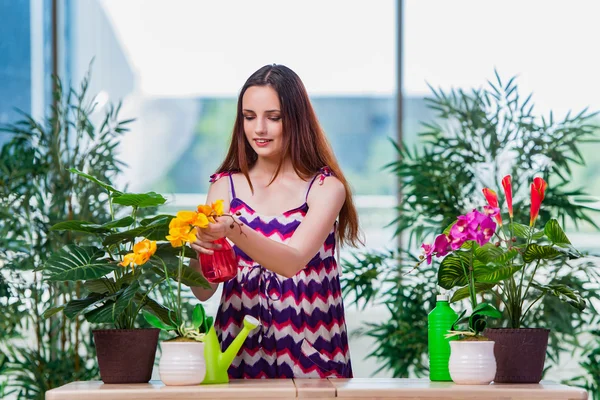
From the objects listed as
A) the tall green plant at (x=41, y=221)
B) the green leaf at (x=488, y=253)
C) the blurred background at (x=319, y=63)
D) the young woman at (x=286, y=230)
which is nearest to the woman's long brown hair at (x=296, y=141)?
→ the young woman at (x=286, y=230)

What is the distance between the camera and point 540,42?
4.62m

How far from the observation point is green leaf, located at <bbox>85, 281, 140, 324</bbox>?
66.6 inches

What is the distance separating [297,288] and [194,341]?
0.44 meters

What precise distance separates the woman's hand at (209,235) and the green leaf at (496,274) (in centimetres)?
54

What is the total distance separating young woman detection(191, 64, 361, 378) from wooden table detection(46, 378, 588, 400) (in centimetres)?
36

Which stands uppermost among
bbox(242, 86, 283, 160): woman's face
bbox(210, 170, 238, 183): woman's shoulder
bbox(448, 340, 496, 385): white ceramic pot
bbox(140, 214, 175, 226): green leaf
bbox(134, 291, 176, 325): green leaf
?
bbox(242, 86, 283, 160): woman's face

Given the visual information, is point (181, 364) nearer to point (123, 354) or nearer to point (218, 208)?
point (123, 354)

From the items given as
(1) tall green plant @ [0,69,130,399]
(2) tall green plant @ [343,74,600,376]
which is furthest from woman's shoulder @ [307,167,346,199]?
(1) tall green plant @ [0,69,130,399]

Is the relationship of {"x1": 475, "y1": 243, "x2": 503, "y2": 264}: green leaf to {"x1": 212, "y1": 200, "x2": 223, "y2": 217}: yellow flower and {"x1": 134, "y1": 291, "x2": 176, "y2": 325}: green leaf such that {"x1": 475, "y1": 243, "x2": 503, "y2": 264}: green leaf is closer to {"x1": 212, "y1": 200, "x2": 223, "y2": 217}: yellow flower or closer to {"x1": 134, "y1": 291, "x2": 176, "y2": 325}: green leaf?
{"x1": 212, "y1": 200, "x2": 223, "y2": 217}: yellow flower

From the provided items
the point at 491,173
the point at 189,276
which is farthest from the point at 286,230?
the point at 491,173

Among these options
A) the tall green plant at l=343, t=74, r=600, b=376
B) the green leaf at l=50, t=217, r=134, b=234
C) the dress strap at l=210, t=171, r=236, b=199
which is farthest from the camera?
the tall green plant at l=343, t=74, r=600, b=376

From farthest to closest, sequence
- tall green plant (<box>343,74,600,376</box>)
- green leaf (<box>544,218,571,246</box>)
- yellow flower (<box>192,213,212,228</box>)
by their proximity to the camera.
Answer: tall green plant (<box>343,74,600,376</box>) < green leaf (<box>544,218,571,246</box>) < yellow flower (<box>192,213,212,228</box>)

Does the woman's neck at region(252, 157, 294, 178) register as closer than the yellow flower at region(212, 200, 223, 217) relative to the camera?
No

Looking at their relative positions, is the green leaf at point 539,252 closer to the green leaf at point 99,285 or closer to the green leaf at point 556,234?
the green leaf at point 556,234
